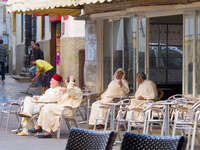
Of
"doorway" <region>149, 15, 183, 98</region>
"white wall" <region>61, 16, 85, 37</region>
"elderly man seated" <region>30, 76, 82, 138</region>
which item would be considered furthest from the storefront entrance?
"white wall" <region>61, 16, 85, 37</region>

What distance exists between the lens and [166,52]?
15320mm

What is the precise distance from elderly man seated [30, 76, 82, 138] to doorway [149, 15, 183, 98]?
15.8 feet

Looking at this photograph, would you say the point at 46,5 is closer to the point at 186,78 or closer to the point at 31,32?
the point at 186,78

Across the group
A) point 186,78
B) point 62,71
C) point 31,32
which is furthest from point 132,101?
point 31,32

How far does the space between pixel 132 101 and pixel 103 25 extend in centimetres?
350

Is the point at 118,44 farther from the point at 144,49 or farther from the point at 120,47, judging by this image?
the point at 144,49

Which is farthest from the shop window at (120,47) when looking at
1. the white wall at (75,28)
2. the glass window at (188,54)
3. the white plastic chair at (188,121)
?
the white wall at (75,28)

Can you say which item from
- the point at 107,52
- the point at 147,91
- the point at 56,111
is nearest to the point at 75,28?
the point at 107,52

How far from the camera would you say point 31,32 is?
29.0 metres

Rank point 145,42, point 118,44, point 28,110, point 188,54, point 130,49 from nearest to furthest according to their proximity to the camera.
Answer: point 28,110 < point 188,54 < point 145,42 < point 130,49 < point 118,44

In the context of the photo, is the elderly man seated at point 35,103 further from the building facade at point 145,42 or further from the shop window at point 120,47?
the shop window at point 120,47

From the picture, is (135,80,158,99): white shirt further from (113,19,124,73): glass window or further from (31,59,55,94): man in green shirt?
(31,59,55,94): man in green shirt

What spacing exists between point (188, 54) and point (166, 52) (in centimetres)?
474

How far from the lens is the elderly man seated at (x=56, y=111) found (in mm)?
9797
